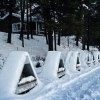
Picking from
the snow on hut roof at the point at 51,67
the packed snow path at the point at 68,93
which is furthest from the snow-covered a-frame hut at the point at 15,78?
the snow on hut roof at the point at 51,67

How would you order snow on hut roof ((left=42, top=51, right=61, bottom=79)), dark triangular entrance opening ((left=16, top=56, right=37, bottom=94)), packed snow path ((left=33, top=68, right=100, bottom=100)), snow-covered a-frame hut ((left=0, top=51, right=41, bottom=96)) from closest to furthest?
snow-covered a-frame hut ((left=0, top=51, right=41, bottom=96)), packed snow path ((left=33, top=68, right=100, bottom=100)), dark triangular entrance opening ((left=16, top=56, right=37, bottom=94)), snow on hut roof ((left=42, top=51, right=61, bottom=79))

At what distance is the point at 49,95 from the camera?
252 inches

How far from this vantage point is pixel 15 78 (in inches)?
241

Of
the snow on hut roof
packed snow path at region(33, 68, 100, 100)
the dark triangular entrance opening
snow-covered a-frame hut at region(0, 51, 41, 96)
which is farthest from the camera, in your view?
the snow on hut roof

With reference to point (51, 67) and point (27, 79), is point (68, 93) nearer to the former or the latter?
point (27, 79)

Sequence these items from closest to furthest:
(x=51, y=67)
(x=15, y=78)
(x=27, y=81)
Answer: (x=15, y=78), (x=27, y=81), (x=51, y=67)

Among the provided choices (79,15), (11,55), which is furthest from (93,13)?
(11,55)

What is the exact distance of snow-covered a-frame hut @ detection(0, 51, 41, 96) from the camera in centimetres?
594

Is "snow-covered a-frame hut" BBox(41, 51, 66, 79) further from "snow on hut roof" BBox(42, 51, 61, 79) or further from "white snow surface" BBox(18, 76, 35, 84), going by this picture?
"white snow surface" BBox(18, 76, 35, 84)

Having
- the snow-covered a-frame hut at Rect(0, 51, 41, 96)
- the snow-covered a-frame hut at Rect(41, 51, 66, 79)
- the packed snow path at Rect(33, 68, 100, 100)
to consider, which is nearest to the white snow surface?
the snow-covered a-frame hut at Rect(0, 51, 41, 96)

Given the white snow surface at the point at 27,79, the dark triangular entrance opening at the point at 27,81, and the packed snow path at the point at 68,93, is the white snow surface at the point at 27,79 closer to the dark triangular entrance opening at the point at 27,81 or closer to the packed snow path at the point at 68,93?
the dark triangular entrance opening at the point at 27,81

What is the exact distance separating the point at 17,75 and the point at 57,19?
17.4 meters

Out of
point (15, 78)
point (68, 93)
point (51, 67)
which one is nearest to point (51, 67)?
point (51, 67)

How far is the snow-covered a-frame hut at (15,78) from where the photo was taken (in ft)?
19.5
